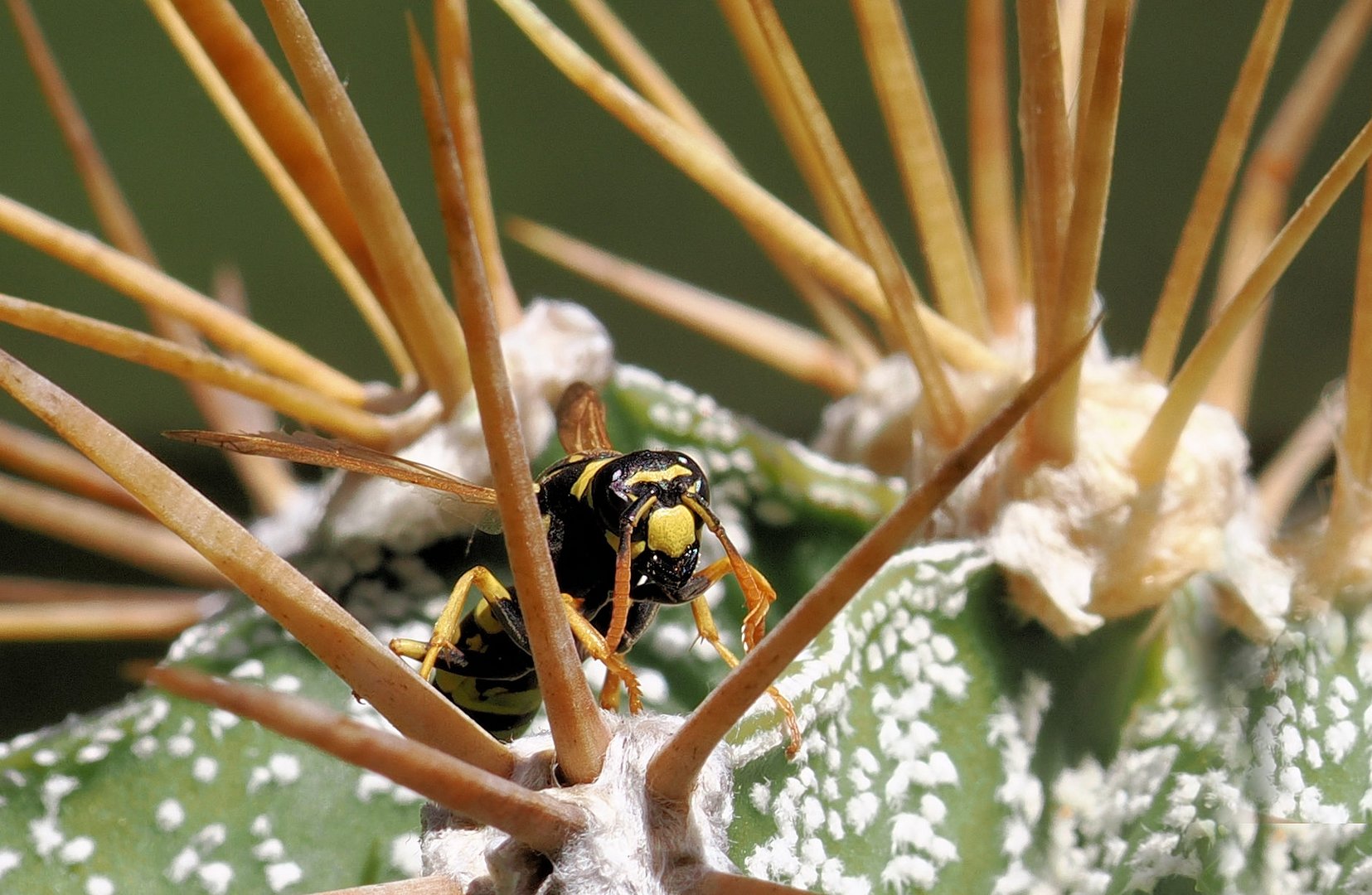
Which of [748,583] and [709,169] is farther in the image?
[709,169]

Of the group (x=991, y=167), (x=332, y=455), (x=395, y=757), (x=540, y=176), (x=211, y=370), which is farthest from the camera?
(x=540, y=176)

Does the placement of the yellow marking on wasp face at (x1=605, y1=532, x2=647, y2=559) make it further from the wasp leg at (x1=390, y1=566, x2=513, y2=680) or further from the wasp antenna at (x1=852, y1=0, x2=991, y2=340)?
the wasp antenna at (x1=852, y1=0, x2=991, y2=340)

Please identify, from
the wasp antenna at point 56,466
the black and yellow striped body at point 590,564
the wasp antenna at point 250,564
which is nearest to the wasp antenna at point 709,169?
the black and yellow striped body at point 590,564

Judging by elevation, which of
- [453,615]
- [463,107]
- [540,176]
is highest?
[540,176]

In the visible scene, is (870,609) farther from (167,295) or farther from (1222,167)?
(167,295)

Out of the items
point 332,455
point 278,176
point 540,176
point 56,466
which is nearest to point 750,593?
point 332,455

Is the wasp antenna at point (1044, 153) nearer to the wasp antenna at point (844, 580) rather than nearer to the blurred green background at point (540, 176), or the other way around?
the wasp antenna at point (844, 580)
